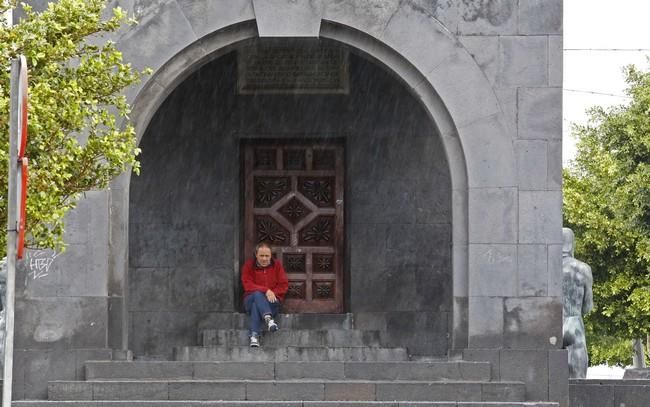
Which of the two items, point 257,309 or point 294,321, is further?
point 294,321

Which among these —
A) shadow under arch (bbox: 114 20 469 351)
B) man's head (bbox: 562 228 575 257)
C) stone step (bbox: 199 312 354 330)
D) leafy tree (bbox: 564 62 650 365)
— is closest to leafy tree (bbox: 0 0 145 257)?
shadow under arch (bbox: 114 20 469 351)

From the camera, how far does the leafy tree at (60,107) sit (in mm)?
13570

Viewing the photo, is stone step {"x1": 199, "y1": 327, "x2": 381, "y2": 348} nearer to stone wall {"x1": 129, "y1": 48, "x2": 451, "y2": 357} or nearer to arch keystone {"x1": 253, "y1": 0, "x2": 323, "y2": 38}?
stone wall {"x1": 129, "y1": 48, "x2": 451, "y2": 357}

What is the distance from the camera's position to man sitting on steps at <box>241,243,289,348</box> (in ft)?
57.8

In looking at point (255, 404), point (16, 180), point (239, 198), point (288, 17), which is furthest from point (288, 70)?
point (16, 180)

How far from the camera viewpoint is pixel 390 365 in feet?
51.6

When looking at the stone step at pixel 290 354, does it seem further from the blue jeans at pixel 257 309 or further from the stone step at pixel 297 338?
the stone step at pixel 297 338

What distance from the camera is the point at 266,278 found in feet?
59.9

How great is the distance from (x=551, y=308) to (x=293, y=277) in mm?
4530

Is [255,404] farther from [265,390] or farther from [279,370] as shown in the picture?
[279,370]

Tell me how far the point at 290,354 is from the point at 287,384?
1570 millimetres

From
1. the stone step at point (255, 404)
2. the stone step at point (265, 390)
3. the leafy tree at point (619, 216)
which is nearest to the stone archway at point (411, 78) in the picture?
the stone step at point (265, 390)

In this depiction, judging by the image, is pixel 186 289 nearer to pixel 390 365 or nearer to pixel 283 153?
pixel 283 153

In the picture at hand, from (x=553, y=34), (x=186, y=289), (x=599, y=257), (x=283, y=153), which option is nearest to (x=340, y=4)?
(x=553, y=34)
